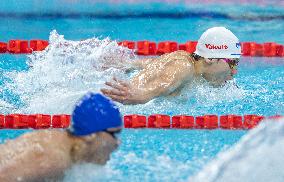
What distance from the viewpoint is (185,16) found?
24.2 ft

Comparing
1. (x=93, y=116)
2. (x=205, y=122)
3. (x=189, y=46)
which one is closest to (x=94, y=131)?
(x=93, y=116)

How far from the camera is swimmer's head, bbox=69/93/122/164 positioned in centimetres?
285

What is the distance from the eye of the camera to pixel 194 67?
4.58 metres

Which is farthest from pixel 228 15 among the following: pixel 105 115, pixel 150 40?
pixel 105 115

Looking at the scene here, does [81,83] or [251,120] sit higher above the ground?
[81,83]

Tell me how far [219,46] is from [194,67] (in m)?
0.20

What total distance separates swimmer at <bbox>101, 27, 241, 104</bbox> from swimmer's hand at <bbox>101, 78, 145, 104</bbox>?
0.06 meters

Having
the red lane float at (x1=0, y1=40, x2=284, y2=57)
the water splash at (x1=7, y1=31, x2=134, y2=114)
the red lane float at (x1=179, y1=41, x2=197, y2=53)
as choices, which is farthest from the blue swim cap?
the red lane float at (x1=179, y1=41, x2=197, y2=53)

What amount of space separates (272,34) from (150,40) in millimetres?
1138

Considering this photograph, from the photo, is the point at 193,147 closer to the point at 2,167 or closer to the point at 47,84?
the point at 47,84

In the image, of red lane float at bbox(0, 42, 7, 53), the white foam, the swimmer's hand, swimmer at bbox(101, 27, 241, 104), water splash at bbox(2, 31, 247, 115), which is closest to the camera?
the white foam

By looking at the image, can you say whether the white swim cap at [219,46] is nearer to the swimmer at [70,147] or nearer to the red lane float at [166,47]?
the red lane float at [166,47]

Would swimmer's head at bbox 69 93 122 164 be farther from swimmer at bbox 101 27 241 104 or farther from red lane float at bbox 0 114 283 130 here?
red lane float at bbox 0 114 283 130

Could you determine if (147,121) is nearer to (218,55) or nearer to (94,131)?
(218,55)
